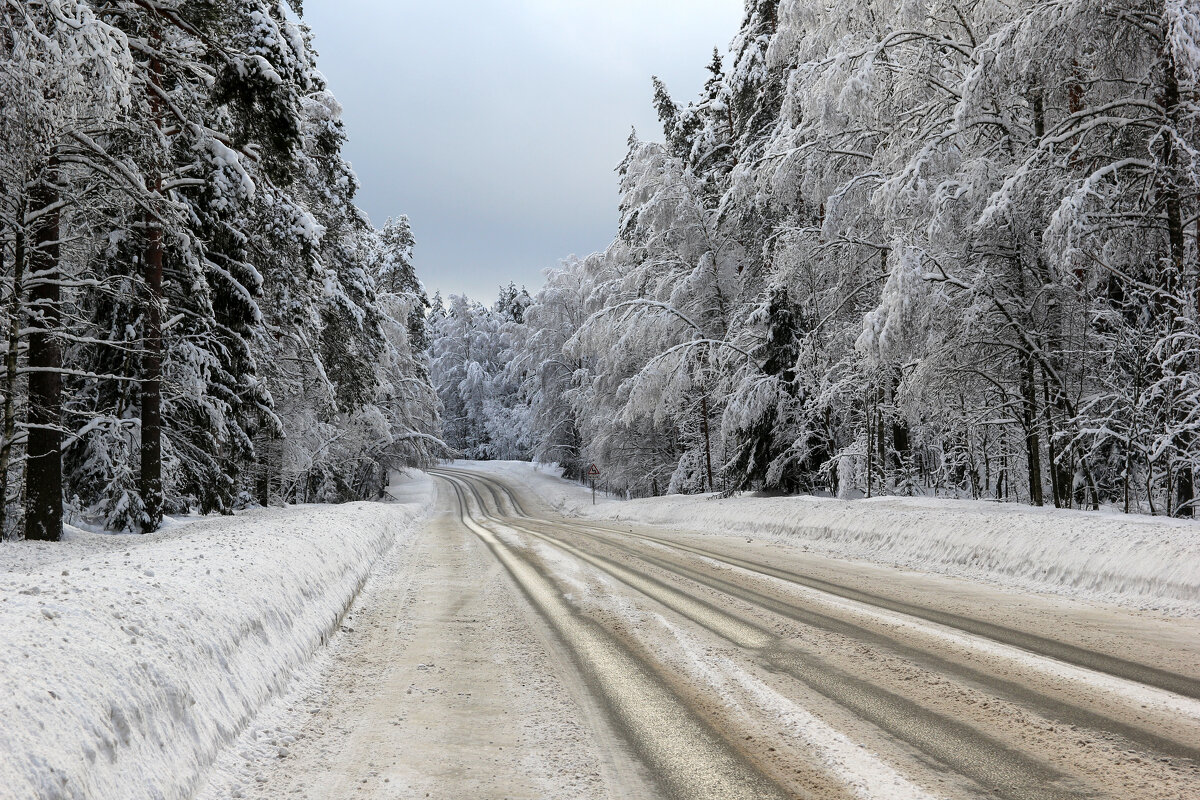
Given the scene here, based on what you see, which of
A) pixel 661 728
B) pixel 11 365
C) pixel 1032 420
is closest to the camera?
pixel 661 728

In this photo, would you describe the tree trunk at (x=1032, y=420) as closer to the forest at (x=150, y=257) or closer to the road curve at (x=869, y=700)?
the road curve at (x=869, y=700)

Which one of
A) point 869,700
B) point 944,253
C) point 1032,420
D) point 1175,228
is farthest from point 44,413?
point 1032,420

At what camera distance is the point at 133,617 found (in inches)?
160

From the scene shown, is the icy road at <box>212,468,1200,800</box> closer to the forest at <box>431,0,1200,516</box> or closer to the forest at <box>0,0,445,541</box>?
the forest at <box>431,0,1200,516</box>

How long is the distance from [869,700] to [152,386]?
13214 mm

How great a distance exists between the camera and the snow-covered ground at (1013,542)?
24.3 ft

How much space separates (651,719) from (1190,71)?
10.5 metres

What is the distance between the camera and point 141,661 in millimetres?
3572

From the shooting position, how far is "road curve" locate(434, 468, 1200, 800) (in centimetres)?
344

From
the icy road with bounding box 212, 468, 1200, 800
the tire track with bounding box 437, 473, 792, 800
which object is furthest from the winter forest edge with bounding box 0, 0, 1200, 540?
the tire track with bounding box 437, 473, 792, 800

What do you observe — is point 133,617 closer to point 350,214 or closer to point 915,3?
point 915,3

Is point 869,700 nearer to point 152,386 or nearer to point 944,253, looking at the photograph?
point 944,253

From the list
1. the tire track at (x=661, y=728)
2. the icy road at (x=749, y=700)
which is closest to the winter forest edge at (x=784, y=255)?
the icy road at (x=749, y=700)

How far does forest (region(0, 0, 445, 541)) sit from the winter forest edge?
0.07 metres
